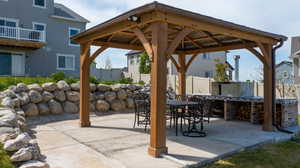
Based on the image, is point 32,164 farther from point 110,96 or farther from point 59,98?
point 110,96

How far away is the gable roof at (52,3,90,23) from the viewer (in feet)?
56.5

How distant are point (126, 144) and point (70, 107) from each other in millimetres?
4473

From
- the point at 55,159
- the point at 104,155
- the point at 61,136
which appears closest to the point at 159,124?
the point at 104,155

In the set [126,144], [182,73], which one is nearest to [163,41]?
[126,144]

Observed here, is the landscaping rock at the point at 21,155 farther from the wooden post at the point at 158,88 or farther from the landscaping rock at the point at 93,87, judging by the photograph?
the landscaping rock at the point at 93,87

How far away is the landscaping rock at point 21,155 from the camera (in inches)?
122

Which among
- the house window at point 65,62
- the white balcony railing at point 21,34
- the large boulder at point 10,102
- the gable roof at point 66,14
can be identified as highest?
the gable roof at point 66,14

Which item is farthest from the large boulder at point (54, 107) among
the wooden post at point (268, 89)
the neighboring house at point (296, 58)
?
the neighboring house at point (296, 58)

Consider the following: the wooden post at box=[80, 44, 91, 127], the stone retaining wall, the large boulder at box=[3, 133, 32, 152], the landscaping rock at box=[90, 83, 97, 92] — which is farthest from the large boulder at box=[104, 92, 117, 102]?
the large boulder at box=[3, 133, 32, 152]

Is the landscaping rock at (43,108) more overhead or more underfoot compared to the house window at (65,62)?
more underfoot

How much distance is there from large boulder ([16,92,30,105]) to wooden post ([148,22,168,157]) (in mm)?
5248

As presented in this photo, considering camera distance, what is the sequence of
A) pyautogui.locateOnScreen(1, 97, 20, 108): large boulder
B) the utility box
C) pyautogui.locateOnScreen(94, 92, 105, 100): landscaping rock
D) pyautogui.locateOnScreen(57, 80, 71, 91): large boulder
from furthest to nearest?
pyautogui.locateOnScreen(94, 92, 105, 100): landscaping rock, pyautogui.locateOnScreen(57, 80, 71, 91): large boulder, the utility box, pyautogui.locateOnScreen(1, 97, 20, 108): large boulder

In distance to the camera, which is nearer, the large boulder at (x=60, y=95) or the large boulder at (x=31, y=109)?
the large boulder at (x=31, y=109)

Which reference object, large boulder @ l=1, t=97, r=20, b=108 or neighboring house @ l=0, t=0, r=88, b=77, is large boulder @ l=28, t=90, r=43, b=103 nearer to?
large boulder @ l=1, t=97, r=20, b=108
